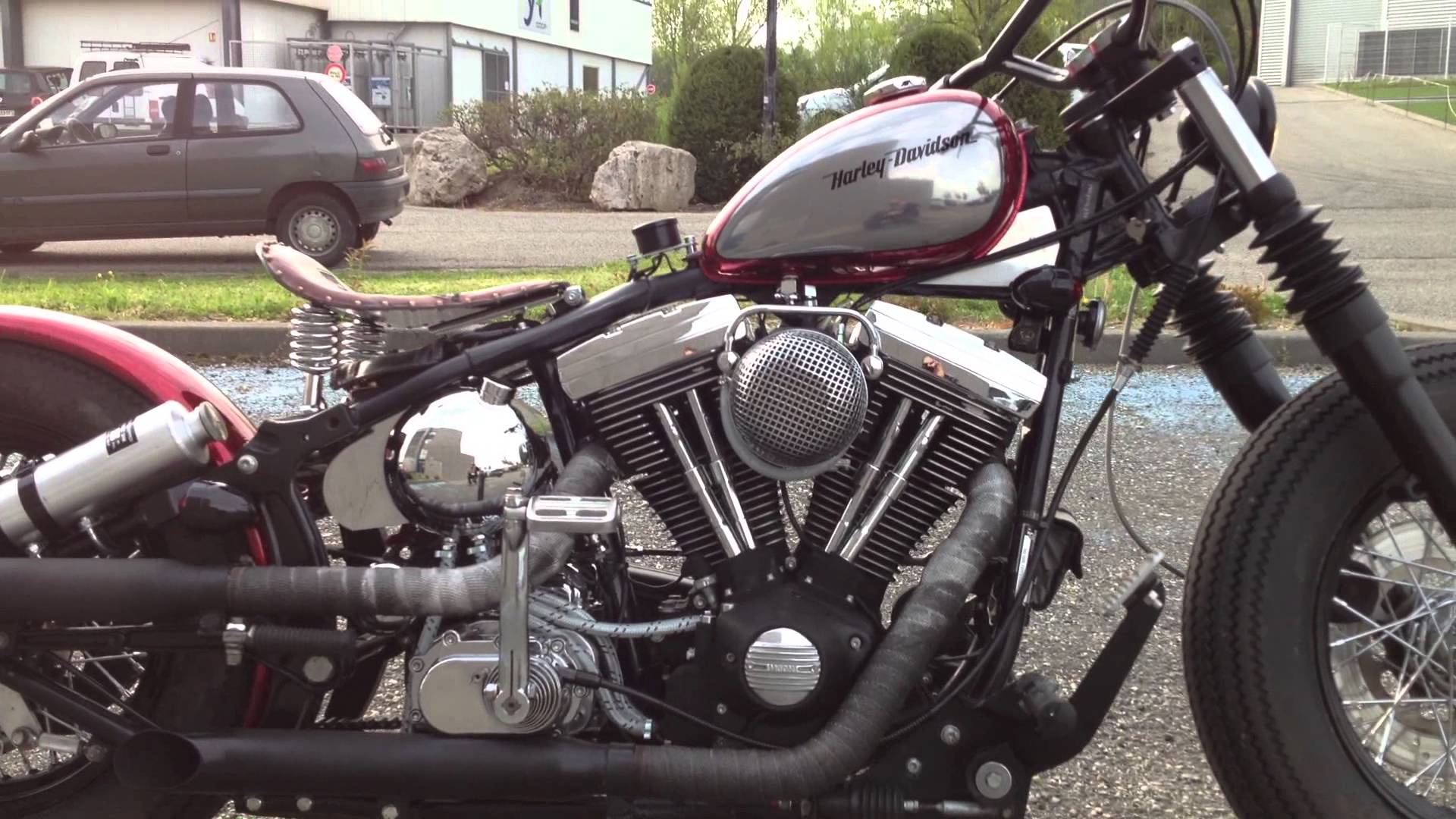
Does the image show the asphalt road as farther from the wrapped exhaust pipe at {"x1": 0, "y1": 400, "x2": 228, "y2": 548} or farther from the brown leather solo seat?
the wrapped exhaust pipe at {"x1": 0, "y1": 400, "x2": 228, "y2": 548}

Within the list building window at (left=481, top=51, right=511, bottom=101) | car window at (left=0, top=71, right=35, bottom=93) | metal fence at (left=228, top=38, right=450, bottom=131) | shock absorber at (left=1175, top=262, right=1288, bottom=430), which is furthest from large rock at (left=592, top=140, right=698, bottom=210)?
building window at (left=481, top=51, right=511, bottom=101)

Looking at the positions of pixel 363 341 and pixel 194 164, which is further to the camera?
pixel 194 164

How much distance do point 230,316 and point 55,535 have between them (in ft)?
17.5

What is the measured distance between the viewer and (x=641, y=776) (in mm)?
2152

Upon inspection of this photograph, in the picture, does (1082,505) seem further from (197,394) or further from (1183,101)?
(197,394)

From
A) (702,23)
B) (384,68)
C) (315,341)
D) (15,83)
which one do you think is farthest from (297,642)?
(702,23)

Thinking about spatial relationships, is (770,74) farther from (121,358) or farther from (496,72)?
(496,72)

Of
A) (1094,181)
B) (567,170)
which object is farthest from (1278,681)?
(567,170)

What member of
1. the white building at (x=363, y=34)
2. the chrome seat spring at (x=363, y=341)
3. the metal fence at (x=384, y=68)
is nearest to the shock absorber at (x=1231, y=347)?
the chrome seat spring at (x=363, y=341)

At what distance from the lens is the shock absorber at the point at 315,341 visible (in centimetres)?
244

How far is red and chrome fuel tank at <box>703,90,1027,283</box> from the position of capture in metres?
2.23

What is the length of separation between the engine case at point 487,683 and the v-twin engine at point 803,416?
0.28 m

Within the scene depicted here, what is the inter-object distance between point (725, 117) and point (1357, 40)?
3454 centimetres

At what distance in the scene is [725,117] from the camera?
20203 mm
